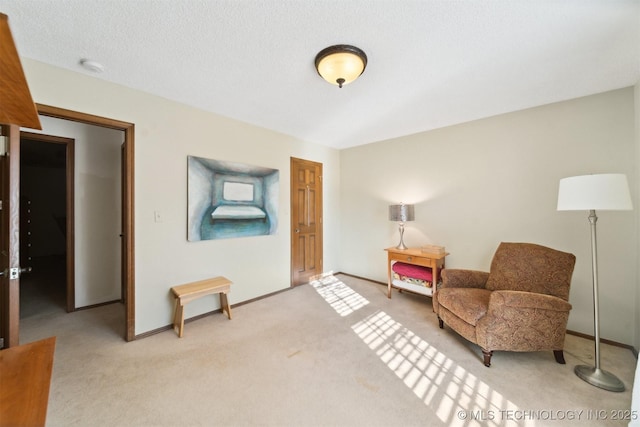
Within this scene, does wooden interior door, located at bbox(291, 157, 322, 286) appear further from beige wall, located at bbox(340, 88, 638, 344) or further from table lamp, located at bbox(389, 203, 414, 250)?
table lamp, located at bbox(389, 203, 414, 250)

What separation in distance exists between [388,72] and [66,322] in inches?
165

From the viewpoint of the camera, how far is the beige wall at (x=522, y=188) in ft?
7.79

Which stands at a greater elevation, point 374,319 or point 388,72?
point 388,72

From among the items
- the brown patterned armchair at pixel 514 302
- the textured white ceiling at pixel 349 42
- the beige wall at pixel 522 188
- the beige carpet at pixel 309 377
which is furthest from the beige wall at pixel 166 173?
→ the brown patterned armchair at pixel 514 302

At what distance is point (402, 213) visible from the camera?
3.57 metres

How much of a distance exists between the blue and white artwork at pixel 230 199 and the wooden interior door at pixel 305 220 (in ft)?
1.42

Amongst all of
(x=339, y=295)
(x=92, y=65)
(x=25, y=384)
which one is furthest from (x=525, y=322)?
(x=92, y=65)

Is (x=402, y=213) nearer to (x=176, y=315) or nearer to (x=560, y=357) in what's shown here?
(x=560, y=357)

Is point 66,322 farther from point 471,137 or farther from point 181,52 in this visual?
point 471,137

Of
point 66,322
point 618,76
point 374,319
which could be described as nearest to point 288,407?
point 374,319

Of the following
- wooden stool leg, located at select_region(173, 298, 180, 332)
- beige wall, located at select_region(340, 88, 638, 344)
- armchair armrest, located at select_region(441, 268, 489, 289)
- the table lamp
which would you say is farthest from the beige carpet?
the table lamp

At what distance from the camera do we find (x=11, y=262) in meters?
1.29

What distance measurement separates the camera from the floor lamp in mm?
1727

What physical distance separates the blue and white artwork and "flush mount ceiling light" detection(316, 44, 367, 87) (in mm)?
1722
